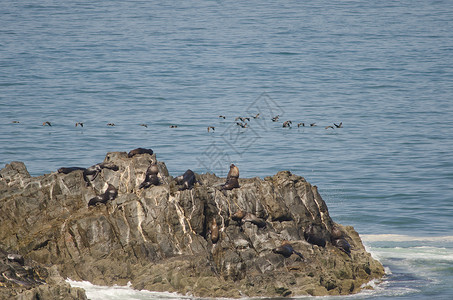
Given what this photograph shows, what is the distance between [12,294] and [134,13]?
126 meters

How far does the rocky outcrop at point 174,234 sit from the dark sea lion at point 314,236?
0.08 m

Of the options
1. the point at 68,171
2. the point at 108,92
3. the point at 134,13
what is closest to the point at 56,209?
the point at 68,171

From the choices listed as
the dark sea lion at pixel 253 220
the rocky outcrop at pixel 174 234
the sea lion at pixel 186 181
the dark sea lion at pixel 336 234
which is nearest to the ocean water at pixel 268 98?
the rocky outcrop at pixel 174 234

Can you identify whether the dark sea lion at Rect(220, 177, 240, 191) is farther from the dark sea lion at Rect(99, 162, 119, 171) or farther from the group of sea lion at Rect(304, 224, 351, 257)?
the dark sea lion at Rect(99, 162, 119, 171)

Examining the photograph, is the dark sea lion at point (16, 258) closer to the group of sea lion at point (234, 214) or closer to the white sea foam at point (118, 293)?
the white sea foam at point (118, 293)

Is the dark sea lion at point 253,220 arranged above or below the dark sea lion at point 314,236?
above

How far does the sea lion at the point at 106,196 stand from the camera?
89.9ft

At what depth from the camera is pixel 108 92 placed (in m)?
87.6

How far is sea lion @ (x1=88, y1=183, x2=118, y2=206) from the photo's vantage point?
2741cm

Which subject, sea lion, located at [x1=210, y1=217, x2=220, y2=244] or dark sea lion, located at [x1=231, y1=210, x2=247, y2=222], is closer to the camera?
sea lion, located at [x1=210, y1=217, x2=220, y2=244]

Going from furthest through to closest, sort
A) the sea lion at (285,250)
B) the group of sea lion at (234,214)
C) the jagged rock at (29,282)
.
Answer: the group of sea lion at (234,214) < the sea lion at (285,250) < the jagged rock at (29,282)

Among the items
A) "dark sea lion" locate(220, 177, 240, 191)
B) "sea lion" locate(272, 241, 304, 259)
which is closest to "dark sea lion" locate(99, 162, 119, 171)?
"dark sea lion" locate(220, 177, 240, 191)

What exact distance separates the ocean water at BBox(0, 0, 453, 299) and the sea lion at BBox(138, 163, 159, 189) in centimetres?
446

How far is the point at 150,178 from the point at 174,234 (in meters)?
2.48
